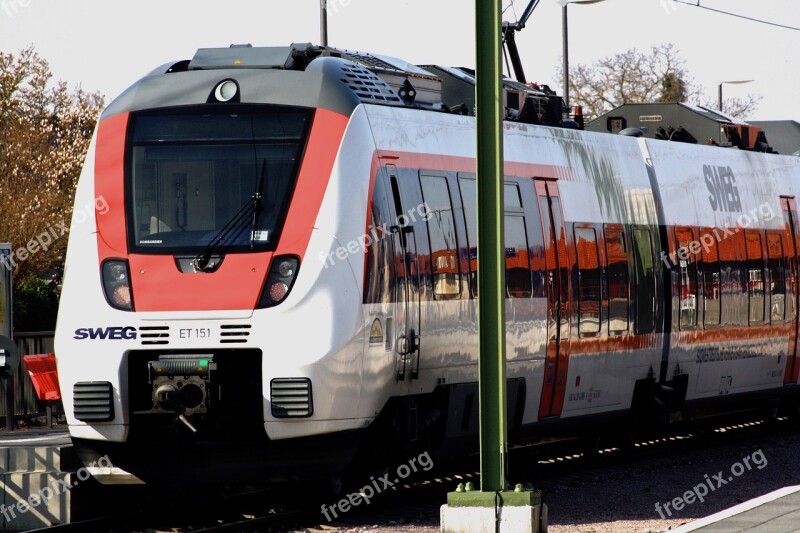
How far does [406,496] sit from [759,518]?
375cm

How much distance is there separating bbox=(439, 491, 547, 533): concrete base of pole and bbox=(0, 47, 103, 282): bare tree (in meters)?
21.3

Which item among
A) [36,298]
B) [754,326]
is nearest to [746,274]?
[754,326]

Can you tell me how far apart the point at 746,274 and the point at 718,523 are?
9.86 meters

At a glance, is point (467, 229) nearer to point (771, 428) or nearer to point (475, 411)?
point (475, 411)

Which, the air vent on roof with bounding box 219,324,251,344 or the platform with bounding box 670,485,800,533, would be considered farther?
the air vent on roof with bounding box 219,324,251,344

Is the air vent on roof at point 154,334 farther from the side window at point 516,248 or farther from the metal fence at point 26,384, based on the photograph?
the metal fence at point 26,384


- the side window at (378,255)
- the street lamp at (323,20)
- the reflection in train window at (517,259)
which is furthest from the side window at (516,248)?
the street lamp at (323,20)

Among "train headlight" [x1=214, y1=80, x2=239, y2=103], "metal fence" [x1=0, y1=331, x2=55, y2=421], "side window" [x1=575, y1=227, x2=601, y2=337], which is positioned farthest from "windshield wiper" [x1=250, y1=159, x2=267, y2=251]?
"metal fence" [x1=0, y1=331, x2=55, y2=421]

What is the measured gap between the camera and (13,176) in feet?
114

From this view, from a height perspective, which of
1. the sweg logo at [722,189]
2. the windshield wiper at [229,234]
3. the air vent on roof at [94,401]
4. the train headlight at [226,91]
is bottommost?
the air vent on roof at [94,401]

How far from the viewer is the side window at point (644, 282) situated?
17812 millimetres

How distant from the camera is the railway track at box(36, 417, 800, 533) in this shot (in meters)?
12.8

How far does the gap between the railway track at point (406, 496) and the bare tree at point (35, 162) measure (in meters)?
15.6

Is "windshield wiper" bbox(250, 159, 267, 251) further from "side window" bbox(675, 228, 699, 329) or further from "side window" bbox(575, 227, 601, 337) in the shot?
"side window" bbox(675, 228, 699, 329)
